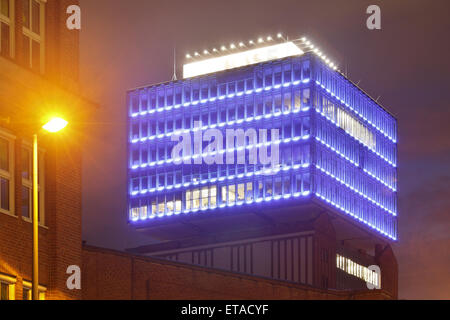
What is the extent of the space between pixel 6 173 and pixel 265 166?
122m

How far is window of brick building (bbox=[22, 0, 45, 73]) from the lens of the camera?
39.9m

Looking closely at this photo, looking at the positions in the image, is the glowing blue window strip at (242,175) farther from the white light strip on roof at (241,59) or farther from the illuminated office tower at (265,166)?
the white light strip on roof at (241,59)

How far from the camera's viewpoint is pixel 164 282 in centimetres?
7638

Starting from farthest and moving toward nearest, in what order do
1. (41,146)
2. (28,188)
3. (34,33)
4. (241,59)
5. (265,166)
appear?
(241,59) < (265,166) < (34,33) < (41,146) < (28,188)

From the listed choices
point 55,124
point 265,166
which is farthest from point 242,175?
point 55,124

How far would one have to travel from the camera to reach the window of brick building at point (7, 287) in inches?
1436

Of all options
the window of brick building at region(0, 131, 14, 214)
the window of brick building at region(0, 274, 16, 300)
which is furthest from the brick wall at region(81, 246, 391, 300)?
the window of brick building at region(0, 274, 16, 300)

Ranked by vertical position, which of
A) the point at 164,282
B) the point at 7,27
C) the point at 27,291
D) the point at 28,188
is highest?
the point at 7,27

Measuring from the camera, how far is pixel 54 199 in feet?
130

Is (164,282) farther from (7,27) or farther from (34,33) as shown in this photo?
(7,27)

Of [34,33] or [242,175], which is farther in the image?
[242,175]

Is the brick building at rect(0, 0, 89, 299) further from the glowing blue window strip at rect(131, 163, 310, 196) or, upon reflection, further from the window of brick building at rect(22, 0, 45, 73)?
the glowing blue window strip at rect(131, 163, 310, 196)

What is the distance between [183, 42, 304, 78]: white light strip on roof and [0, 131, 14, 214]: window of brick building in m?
133
